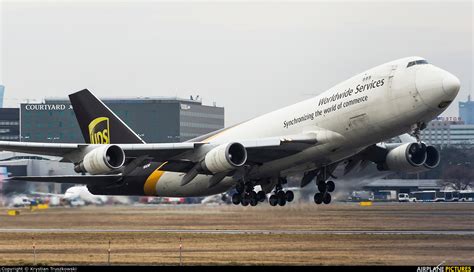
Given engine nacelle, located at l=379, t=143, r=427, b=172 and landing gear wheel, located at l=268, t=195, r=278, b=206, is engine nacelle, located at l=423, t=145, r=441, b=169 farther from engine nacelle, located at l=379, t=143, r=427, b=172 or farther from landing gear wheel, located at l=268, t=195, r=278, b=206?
landing gear wheel, located at l=268, t=195, r=278, b=206

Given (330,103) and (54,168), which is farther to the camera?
(54,168)

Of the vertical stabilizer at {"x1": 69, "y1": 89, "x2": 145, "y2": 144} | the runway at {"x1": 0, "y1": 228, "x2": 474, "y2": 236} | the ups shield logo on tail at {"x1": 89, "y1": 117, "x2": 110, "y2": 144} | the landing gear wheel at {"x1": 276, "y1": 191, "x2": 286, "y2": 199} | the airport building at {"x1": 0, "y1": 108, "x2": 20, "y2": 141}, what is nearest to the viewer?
the runway at {"x1": 0, "y1": 228, "x2": 474, "y2": 236}

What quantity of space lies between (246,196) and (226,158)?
505cm

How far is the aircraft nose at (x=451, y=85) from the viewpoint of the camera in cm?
4628

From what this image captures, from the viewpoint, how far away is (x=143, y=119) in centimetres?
10188

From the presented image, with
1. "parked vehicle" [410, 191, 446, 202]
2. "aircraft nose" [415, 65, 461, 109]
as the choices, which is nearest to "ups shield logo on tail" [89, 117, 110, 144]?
"aircraft nose" [415, 65, 461, 109]

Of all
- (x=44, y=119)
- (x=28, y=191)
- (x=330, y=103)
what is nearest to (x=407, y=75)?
(x=330, y=103)

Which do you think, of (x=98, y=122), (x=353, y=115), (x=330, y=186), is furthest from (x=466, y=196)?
A: (x=353, y=115)

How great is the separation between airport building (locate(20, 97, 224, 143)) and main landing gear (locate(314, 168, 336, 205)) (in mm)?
32945

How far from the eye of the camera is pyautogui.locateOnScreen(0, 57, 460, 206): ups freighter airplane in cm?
4750

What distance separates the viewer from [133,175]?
58.4m

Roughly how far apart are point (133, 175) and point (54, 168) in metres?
8.78

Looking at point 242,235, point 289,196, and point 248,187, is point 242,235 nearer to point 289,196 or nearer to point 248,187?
point 248,187

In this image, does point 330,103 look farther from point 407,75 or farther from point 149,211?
point 149,211
